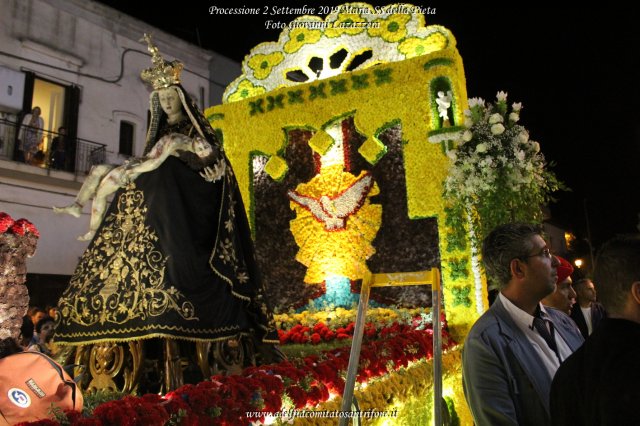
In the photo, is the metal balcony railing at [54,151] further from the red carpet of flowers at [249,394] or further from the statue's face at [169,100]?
the red carpet of flowers at [249,394]

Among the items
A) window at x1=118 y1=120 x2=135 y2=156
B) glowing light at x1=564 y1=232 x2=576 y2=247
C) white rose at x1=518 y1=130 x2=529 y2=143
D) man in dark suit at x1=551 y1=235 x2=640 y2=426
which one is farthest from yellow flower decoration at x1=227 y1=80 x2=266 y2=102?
glowing light at x1=564 y1=232 x2=576 y2=247

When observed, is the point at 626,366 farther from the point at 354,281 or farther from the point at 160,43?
the point at 160,43

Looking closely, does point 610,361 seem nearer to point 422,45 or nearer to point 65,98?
point 422,45

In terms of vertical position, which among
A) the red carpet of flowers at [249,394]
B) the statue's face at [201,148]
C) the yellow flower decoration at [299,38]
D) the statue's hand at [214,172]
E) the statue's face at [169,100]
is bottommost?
the red carpet of flowers at [249,394]

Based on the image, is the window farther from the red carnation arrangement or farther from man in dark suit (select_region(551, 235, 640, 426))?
man in dark suit (select_region(551, 235, 640, 426))

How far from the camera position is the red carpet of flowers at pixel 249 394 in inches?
75.3

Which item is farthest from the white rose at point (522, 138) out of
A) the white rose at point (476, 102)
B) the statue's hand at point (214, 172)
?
the statue's hand at point (214, 172)

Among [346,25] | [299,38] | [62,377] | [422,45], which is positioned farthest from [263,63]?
[62,377]

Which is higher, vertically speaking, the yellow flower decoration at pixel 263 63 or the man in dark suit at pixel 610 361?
the yellow flower decoration at pixel 263 63

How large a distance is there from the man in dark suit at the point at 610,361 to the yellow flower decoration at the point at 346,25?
6647 mm

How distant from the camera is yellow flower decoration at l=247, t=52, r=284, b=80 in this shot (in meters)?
8.30

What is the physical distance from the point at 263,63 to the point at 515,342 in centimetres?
715

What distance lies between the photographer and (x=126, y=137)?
13.9 m

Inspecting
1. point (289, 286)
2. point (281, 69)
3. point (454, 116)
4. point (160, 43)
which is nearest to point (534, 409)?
point (454, 116)
